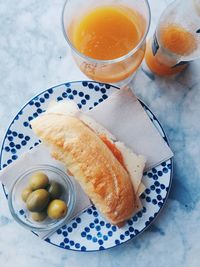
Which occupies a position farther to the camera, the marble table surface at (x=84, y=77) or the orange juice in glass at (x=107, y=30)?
the marble table surface at (x=84, y=77)

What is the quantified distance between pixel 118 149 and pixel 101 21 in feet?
1.16

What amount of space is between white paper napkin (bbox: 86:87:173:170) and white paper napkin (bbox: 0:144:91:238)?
0.58ft

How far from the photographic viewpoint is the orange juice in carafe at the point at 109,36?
1.14 meters

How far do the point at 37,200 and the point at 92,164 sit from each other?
0.58ft

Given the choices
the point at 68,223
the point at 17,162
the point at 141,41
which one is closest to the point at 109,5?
the point at 141,41

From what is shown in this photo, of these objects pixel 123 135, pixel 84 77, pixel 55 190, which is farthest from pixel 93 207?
pixel 84 77

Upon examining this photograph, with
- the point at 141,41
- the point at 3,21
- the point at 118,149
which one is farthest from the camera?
the point at 3,21

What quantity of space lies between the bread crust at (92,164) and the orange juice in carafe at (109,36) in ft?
0.58

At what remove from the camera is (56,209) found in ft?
3.78

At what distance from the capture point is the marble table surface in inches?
49.6

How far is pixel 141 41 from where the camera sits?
3.59 ft

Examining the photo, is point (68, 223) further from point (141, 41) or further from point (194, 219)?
Result: point (141, 41)

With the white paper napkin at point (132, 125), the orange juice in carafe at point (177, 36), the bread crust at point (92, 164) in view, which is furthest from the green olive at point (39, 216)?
the orange juice in carafe at point (177, 36)

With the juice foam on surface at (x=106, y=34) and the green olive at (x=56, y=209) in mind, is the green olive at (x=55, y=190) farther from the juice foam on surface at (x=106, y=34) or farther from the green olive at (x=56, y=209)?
the juice foam on surface at (x=106, y=34)
